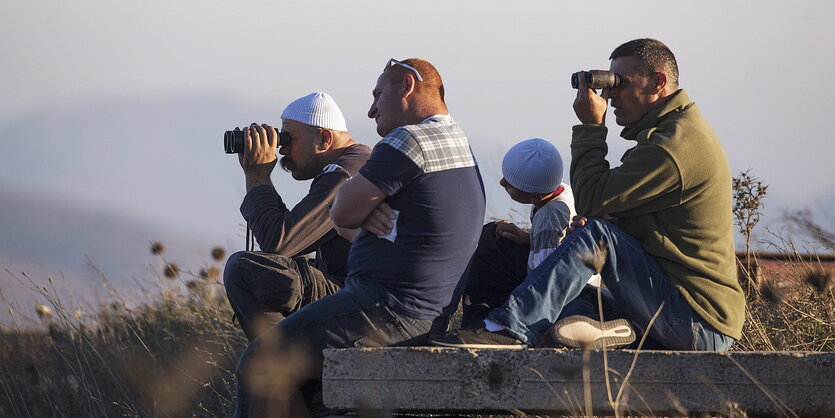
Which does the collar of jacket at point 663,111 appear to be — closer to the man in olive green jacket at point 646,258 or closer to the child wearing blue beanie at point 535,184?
the man in olive green jacket at point 646,258

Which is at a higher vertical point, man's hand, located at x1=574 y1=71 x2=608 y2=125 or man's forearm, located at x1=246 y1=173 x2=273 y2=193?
man's hand, located at x1=574 y1=71 x2=608 y2=125

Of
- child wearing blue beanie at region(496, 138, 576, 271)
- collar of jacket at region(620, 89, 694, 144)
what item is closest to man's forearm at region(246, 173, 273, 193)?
child wearing blue beanie at region(496, 138, 576, 271)

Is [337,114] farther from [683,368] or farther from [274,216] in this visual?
[683,368]

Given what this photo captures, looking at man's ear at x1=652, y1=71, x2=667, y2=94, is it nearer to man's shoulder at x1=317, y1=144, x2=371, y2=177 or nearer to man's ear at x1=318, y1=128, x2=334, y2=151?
man's shoulder at x1=317, y1=144, x2=371, y2=177

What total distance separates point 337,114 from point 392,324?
6.09 feet

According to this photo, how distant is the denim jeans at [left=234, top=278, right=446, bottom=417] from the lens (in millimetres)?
3758

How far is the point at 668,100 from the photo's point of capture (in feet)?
13.6

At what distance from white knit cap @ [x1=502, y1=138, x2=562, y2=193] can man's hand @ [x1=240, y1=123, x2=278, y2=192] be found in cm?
117

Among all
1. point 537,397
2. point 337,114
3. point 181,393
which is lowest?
point 181,393

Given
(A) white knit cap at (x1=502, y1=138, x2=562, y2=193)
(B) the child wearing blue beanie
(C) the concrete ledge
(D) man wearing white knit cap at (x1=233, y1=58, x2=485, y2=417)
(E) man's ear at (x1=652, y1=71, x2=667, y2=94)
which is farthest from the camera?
(A) white knit cap at (x1=502, y1=138, x2=562, y2=193)

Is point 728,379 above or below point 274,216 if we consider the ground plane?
below

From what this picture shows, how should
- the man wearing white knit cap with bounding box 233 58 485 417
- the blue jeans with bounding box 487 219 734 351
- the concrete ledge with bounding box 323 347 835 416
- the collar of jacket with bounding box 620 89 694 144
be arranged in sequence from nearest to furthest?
1. the concrete ledge with bounding box 323 347 835 416
2. the blue jeans with bounding box 487 219 734 351
3. the man wearing white knit cap with bounding box 233 58 485 417
4. the collar of jacket with bounding box 620 89 694 144

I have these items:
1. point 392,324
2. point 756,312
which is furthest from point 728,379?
point 756,312

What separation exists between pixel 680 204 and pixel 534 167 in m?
0.84
